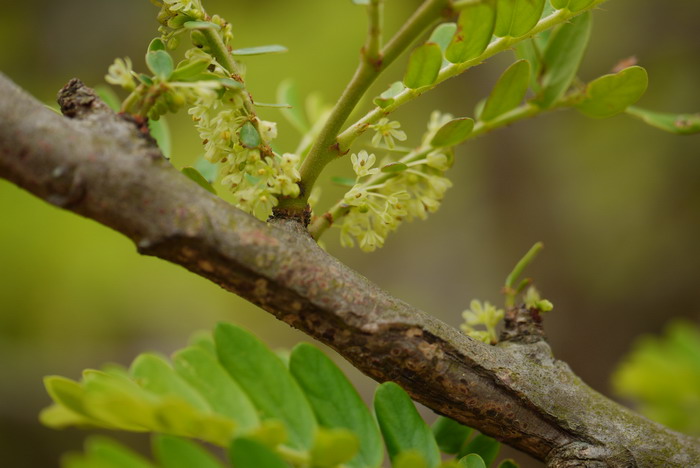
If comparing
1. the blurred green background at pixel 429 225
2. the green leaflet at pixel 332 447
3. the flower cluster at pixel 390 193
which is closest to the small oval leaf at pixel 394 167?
the flower cluster at pixel 390 193

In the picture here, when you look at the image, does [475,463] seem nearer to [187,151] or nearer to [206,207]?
[206,207]

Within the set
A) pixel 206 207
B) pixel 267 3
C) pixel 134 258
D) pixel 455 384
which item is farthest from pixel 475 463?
pixel 267 3

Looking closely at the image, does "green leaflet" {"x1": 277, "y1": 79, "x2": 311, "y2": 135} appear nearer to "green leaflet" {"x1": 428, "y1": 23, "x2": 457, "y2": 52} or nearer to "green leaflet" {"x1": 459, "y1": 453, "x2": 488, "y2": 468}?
"green leaflet" {"x1": 428, "y1": 23, "x2": 457, "y2": 52}

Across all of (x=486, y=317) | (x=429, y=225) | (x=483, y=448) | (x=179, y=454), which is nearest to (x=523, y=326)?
(x=486, y=317)

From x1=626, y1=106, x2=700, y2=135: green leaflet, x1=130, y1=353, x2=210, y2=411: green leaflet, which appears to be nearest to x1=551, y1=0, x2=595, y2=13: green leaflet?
A: x1=626, y1=106, x2=700, y2=135: green leaflet

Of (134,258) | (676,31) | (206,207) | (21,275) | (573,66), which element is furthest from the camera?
(134,258)

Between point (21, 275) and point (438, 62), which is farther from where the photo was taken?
point (21, 275)

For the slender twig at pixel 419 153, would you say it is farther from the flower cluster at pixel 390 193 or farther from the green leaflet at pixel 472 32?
the green leaflet at pixel 472 32
